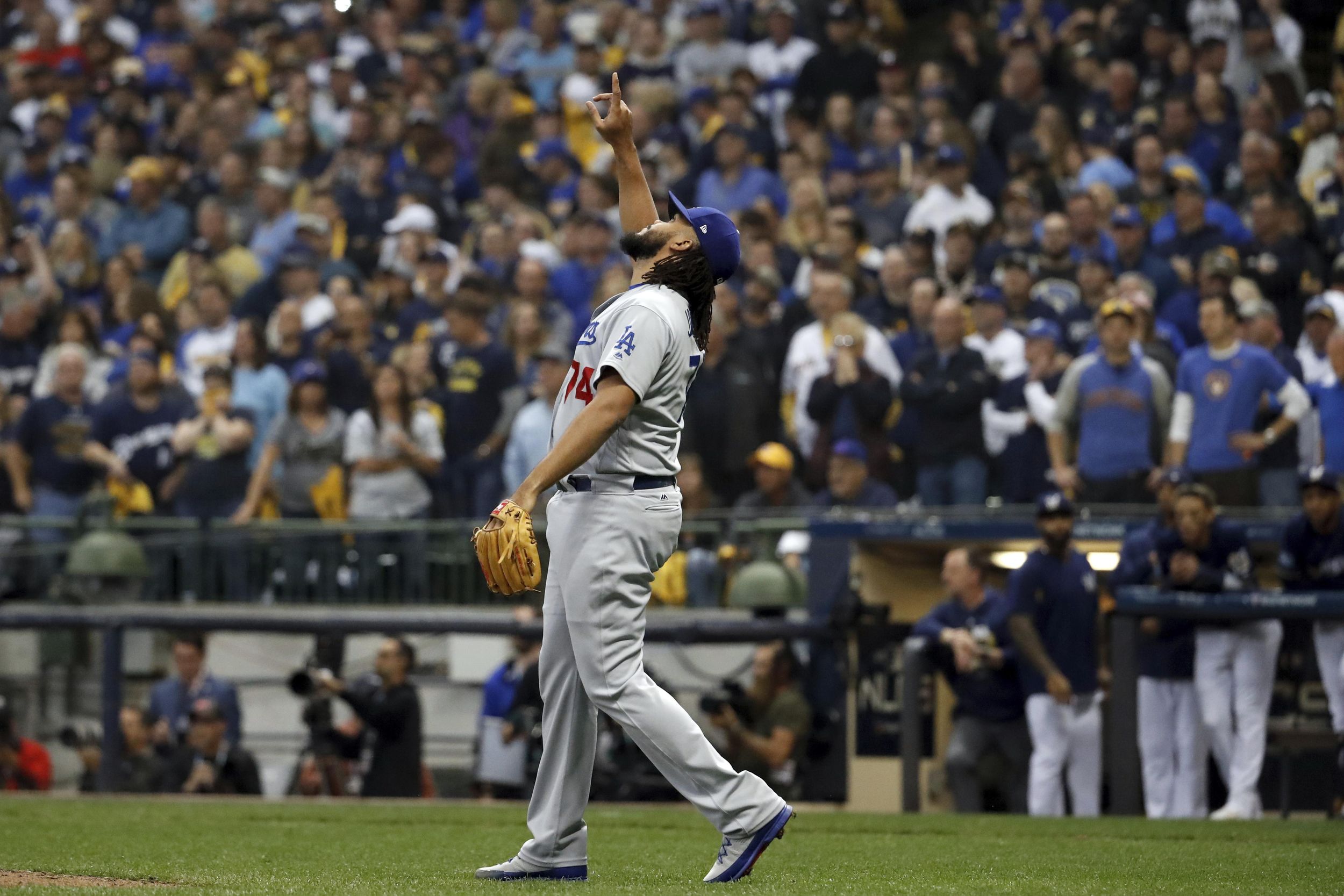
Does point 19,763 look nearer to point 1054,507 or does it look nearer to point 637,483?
point 1054,507

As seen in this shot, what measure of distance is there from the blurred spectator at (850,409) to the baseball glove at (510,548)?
6.89 meters

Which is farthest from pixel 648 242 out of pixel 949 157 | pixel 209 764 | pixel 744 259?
pixel 949 157

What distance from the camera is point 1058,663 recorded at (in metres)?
9.34

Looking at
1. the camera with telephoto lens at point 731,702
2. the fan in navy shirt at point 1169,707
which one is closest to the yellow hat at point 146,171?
the camera with telephoto lens at point 731,702

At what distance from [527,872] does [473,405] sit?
295 inches

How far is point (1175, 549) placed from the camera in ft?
29.9

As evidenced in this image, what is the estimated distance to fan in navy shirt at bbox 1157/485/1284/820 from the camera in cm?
880

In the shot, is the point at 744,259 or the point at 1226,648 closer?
the point at 1226,648

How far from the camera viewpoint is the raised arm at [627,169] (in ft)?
18.7

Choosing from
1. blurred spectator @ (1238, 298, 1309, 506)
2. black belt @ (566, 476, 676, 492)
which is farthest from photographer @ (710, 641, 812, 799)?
black belt @ (566, 476, 676, 492)

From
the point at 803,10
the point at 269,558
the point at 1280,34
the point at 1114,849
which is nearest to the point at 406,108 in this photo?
the point at 803,10

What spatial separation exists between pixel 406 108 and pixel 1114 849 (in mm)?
12212

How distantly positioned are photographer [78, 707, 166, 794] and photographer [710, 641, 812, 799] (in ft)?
9.41

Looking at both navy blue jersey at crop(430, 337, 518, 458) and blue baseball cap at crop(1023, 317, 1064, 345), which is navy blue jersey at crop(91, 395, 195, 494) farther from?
blue baseball cap at crop(1023, 317, 1064, 345)
